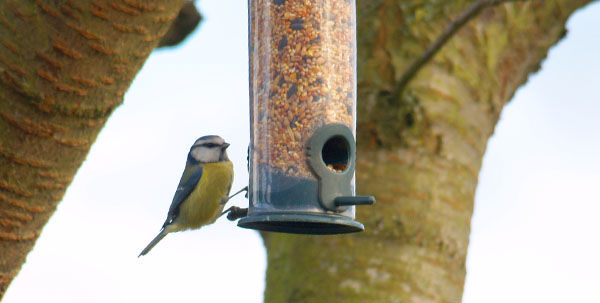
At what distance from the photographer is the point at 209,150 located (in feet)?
10.6

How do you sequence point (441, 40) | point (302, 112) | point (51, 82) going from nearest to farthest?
point (51, 82), point (302, 112), point (441, 40)

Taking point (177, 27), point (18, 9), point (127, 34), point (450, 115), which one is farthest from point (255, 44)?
point (177, 27)

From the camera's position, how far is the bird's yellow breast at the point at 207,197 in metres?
3.21

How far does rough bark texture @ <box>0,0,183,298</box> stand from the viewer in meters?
2.10

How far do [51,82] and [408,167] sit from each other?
5.39 feet

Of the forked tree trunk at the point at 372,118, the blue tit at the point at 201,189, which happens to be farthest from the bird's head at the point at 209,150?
the forked tree trunk at the point at 372,118

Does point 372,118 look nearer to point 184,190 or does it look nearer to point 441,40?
point 441,40

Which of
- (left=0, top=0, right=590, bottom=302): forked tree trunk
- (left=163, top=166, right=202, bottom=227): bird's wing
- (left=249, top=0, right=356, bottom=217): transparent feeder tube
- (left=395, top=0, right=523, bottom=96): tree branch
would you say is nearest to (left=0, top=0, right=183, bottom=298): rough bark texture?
(left=0, top=0, right=590, bottom=302): forked tree trunk

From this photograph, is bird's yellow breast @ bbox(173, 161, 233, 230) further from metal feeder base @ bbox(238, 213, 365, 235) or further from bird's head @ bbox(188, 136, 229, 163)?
metal feeder base @ bbox(238, 213, 365, 235)

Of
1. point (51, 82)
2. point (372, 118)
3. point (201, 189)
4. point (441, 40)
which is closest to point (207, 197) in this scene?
point (201, 189)

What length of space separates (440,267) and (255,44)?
4.06 feet

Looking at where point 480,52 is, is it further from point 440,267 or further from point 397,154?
point 440,267

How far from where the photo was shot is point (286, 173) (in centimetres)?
255

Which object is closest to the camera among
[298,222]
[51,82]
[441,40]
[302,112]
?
[51,82]
